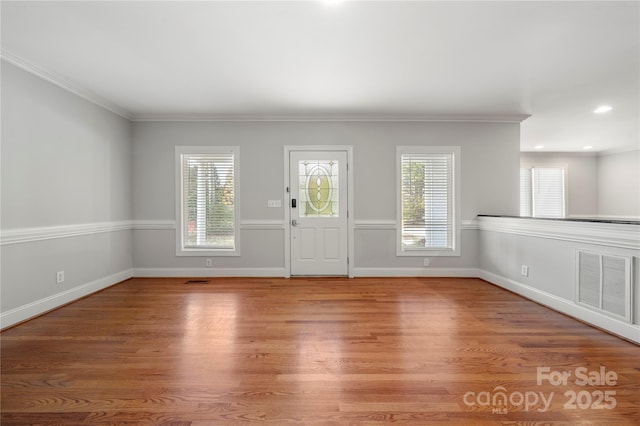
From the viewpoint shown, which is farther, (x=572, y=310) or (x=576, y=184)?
(x=576, y=184)

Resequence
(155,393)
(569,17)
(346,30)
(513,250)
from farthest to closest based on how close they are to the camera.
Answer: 1. (513,250)
2. (346,30)
3. (569,17)
4. (155,393)

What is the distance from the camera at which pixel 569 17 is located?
2.44 m

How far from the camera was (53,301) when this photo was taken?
3.54 metres

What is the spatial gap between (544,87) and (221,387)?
4787 millimetres

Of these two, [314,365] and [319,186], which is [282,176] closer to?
[319,186]

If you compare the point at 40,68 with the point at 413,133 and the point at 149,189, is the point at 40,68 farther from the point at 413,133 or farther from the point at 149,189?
the point at 413,133

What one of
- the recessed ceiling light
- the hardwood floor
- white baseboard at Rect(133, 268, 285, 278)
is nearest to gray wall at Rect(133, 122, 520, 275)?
white baseboard at Rect(133, 268, 285, 278)

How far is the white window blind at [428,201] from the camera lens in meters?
5.15

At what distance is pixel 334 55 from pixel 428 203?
120 inches

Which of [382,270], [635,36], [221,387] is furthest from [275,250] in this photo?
[635,36]

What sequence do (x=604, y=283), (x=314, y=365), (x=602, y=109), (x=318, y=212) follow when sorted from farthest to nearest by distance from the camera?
(x=318, y=212) < (x=602, y=109) < (x=604, y=283) < (x=314, y=365)

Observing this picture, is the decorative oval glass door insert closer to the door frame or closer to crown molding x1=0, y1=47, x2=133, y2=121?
the door frame

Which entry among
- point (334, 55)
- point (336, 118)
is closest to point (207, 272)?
point (336, 118)

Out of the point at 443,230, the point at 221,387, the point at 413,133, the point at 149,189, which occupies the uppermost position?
the point at 413,133
